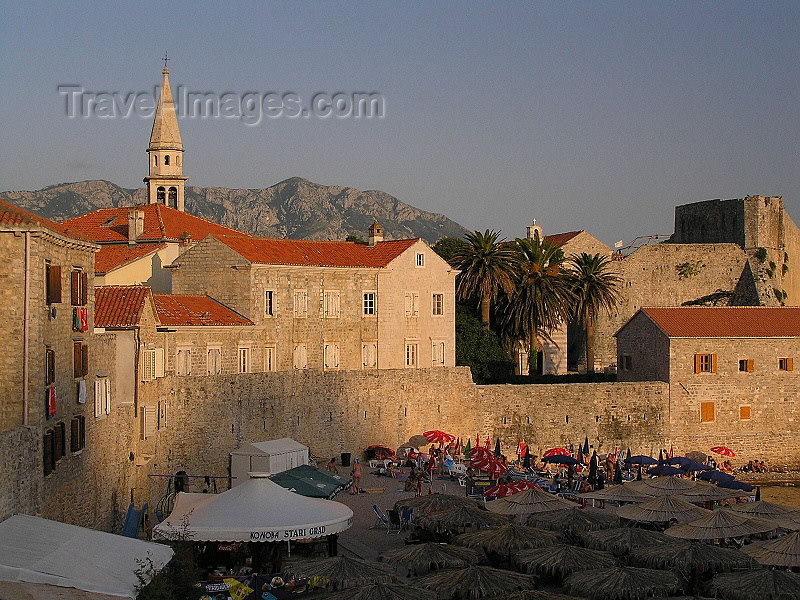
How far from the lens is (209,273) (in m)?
48.7

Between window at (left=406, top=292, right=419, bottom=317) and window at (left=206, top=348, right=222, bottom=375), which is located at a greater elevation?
window at (left=406, top=292, right=419, bottom=317)

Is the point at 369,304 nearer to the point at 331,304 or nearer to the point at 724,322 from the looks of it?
the point at 331,304

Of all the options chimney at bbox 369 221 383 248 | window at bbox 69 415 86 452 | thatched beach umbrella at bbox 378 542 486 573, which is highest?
chimney at bbox 369 221 383 248

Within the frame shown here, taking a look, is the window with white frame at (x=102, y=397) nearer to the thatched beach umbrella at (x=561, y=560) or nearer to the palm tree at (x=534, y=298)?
the thatched beach umbrella at (x=561, y=560)

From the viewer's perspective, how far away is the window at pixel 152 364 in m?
34.7

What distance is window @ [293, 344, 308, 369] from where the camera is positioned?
49.5 metres

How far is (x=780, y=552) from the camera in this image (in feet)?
92.7

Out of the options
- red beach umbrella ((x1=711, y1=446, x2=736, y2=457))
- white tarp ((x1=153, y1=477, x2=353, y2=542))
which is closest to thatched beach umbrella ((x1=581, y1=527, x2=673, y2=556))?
white tarp ((x1=153, y1=477, x2=353, y2=542))

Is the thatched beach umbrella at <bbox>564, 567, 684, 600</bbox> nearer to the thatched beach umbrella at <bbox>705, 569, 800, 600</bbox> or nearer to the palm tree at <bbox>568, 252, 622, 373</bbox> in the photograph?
the thatched beach umbrella at <bbox>705, 569, 800, 600</bbox>

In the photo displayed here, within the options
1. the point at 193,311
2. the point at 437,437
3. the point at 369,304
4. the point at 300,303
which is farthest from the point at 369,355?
the point at 193,311

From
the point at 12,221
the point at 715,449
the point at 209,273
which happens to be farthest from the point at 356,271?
the point at 12,221

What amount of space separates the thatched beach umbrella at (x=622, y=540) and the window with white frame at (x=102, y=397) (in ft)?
43.0

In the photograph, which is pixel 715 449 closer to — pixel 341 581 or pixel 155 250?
pixel 155 250

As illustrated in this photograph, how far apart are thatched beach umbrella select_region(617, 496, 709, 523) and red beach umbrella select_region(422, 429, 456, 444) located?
14.3 meters
